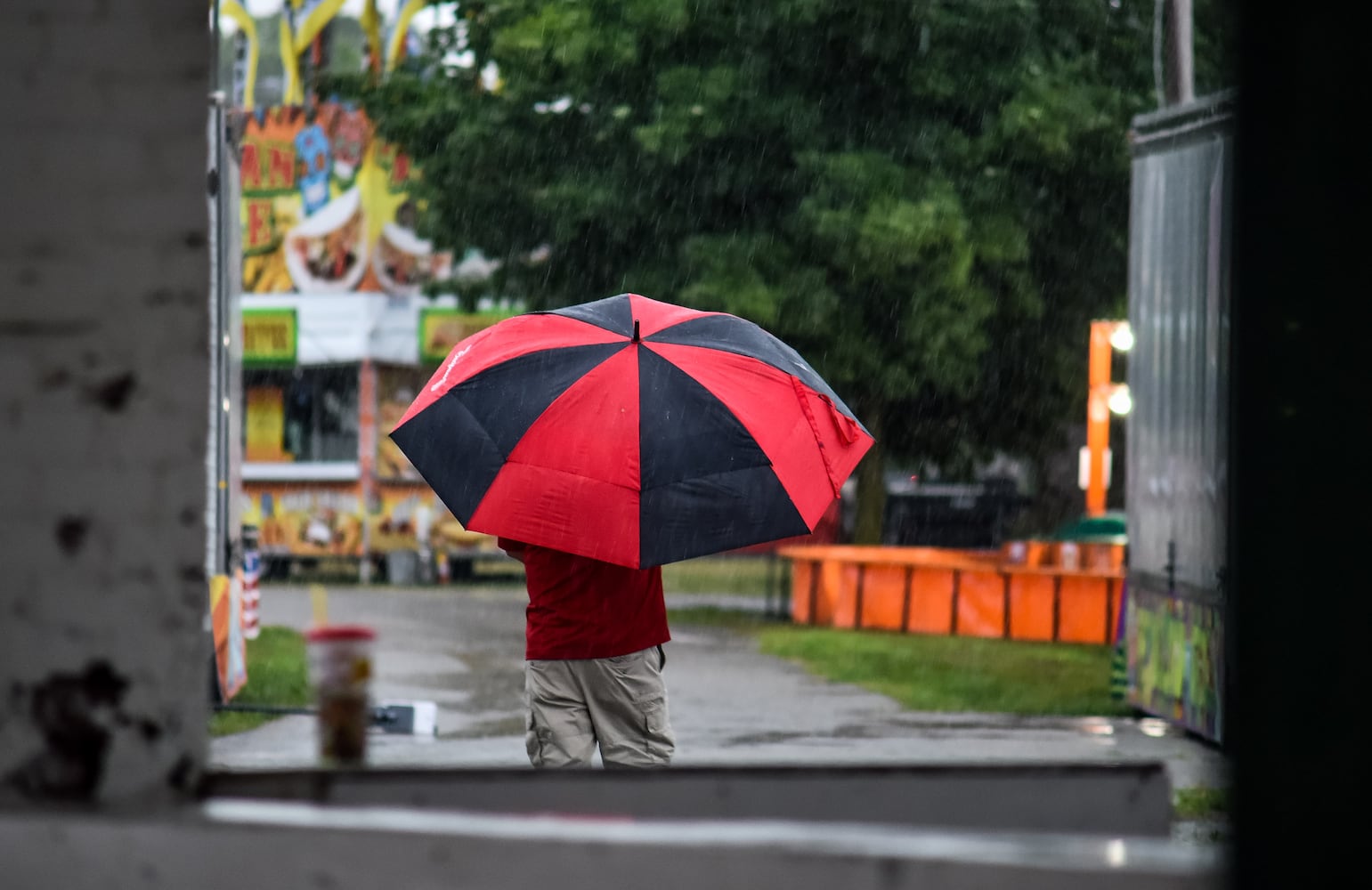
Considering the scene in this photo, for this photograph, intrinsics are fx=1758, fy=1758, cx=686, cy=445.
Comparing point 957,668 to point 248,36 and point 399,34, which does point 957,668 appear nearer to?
point 399,34

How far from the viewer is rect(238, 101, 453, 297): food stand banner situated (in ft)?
87.2

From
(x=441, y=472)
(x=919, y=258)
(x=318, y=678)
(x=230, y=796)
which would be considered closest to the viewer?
(x=230, y=796)

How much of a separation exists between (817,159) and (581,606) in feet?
47.6

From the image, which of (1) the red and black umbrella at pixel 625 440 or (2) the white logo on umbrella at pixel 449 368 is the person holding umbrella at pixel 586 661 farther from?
(2) the white logo on umbrella at pixel 449 368

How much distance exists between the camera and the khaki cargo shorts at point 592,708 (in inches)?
219

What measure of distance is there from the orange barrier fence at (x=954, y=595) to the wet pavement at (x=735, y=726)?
1906 millimetres

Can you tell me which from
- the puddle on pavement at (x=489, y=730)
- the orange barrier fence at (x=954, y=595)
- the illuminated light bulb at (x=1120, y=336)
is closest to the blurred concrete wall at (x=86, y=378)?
the puddle on pavement at (x=489, y=730)

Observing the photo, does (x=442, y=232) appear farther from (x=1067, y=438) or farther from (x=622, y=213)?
(x=1067, y=438)

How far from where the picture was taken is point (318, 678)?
3.16 m

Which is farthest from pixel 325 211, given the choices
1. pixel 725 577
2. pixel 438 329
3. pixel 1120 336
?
pixel 1120 336

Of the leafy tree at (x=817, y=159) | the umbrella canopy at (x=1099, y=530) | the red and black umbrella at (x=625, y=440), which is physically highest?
the leafy tree at (x=817, y=159)

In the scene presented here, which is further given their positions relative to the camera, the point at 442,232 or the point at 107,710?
the point at 442,232

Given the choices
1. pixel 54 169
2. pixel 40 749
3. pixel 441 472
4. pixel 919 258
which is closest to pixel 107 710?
pixel 40 749

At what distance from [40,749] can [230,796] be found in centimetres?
30
